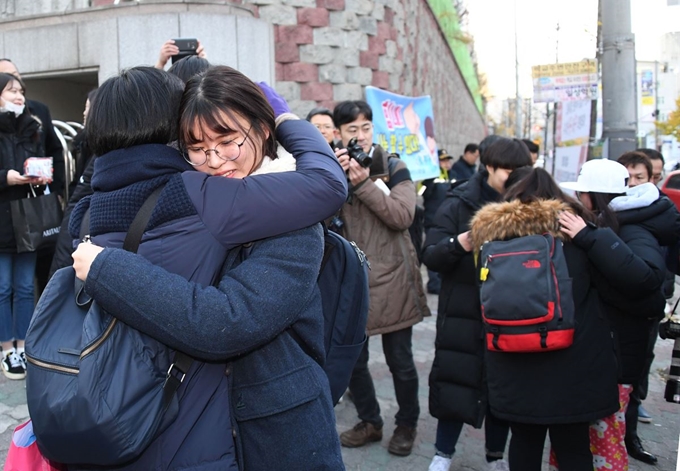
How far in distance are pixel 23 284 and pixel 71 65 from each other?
2.96 m

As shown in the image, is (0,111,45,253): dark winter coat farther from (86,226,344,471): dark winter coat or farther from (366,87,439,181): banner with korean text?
(366,87,439,181): banner with korean text

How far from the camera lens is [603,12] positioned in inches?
259

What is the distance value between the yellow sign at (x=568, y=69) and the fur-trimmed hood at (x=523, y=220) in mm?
7467

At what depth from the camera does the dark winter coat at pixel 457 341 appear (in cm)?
335

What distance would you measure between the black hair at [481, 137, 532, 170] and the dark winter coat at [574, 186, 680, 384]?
1.93ft

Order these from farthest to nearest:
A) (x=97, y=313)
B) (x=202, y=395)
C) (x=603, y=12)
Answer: (x=603, y=12)
(x=202, y=395)
(x=97, y=313)

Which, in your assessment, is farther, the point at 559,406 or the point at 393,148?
the point at 393,148

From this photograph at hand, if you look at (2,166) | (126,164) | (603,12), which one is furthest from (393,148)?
(126,164)

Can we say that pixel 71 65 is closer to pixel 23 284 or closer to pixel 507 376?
pixel 23 284

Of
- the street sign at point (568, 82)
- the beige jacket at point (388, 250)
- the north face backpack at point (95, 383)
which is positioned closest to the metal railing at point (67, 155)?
the beige jacket at point (388, 250)

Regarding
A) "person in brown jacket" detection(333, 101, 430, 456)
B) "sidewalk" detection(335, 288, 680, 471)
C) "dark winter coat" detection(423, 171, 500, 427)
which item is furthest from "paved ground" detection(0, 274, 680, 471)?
"dark winter coat" detection(423, 171, 500, 427)

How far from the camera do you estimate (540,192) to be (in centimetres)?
296

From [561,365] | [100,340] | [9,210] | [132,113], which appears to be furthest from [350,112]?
[100,340]

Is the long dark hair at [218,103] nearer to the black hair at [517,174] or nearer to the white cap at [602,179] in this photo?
the black hair at [517,174]
